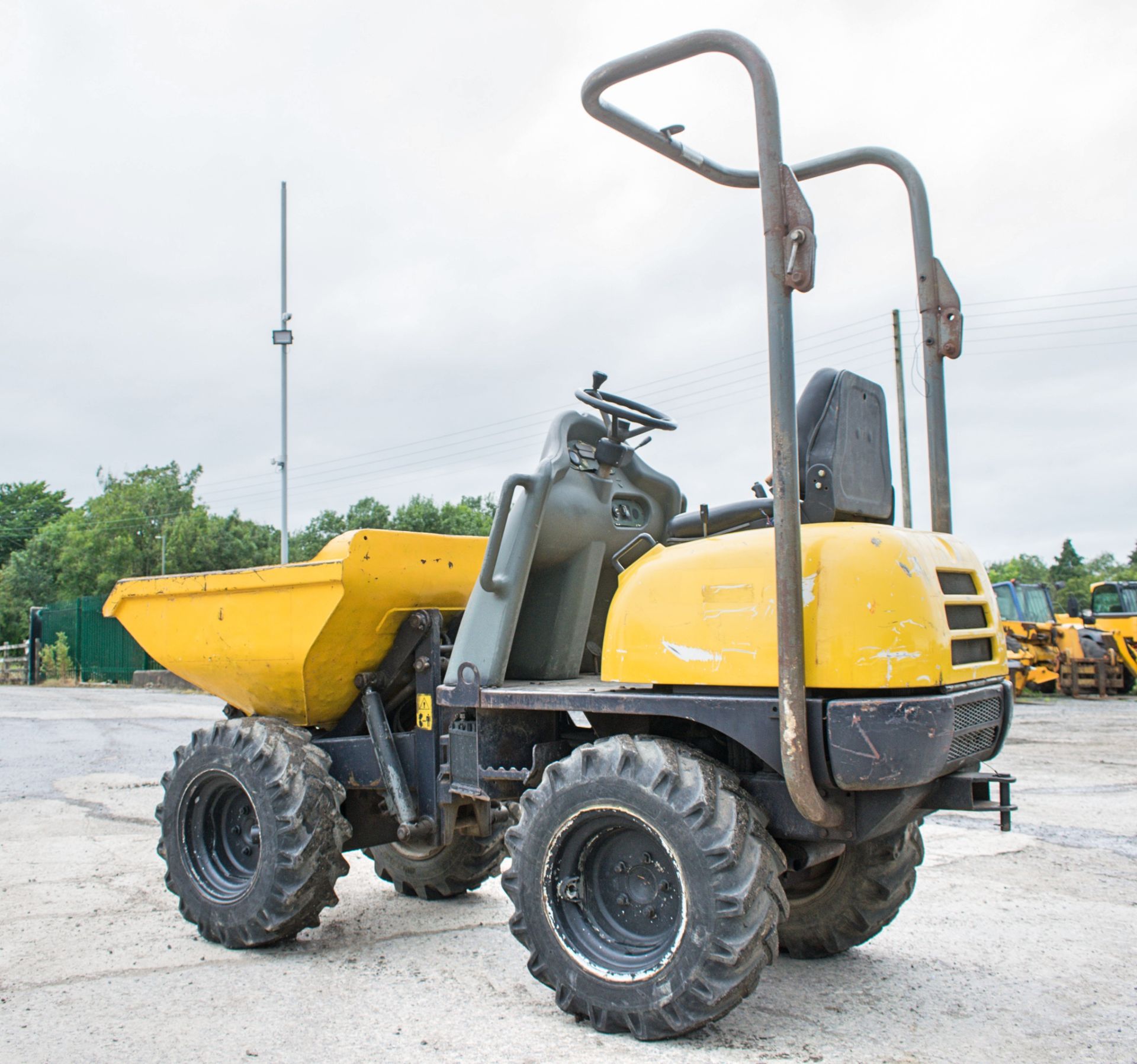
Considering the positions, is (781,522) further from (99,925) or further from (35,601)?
(35,601)

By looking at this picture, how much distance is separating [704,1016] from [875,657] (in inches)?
48.2

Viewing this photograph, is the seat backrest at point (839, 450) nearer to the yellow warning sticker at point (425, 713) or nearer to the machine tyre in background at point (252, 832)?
the yellow warning sticker at point (425, 713)

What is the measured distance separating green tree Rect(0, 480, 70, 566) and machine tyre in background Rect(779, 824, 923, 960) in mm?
63932

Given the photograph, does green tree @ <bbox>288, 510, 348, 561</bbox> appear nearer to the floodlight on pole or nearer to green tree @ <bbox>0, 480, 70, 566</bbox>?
green tree @ <bbox>0, 480, 70, 566</bbox>

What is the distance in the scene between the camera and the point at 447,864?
5391mm

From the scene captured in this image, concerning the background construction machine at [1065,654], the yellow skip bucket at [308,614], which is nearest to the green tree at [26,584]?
the background construction machine at [1065,654]

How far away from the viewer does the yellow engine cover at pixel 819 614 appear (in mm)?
3223

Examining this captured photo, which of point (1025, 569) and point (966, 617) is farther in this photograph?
point (1025, 569)

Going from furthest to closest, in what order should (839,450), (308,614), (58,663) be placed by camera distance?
(58,663), (308,614), (839,450)

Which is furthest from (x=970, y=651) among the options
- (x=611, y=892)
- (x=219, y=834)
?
(x=219, y=834)

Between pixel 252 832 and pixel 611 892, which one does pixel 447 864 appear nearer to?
pixel 252 832

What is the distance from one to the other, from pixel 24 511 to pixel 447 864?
224ft

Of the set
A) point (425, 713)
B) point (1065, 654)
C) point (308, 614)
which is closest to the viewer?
point (308, 614)

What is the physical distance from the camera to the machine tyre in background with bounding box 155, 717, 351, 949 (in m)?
4.50
